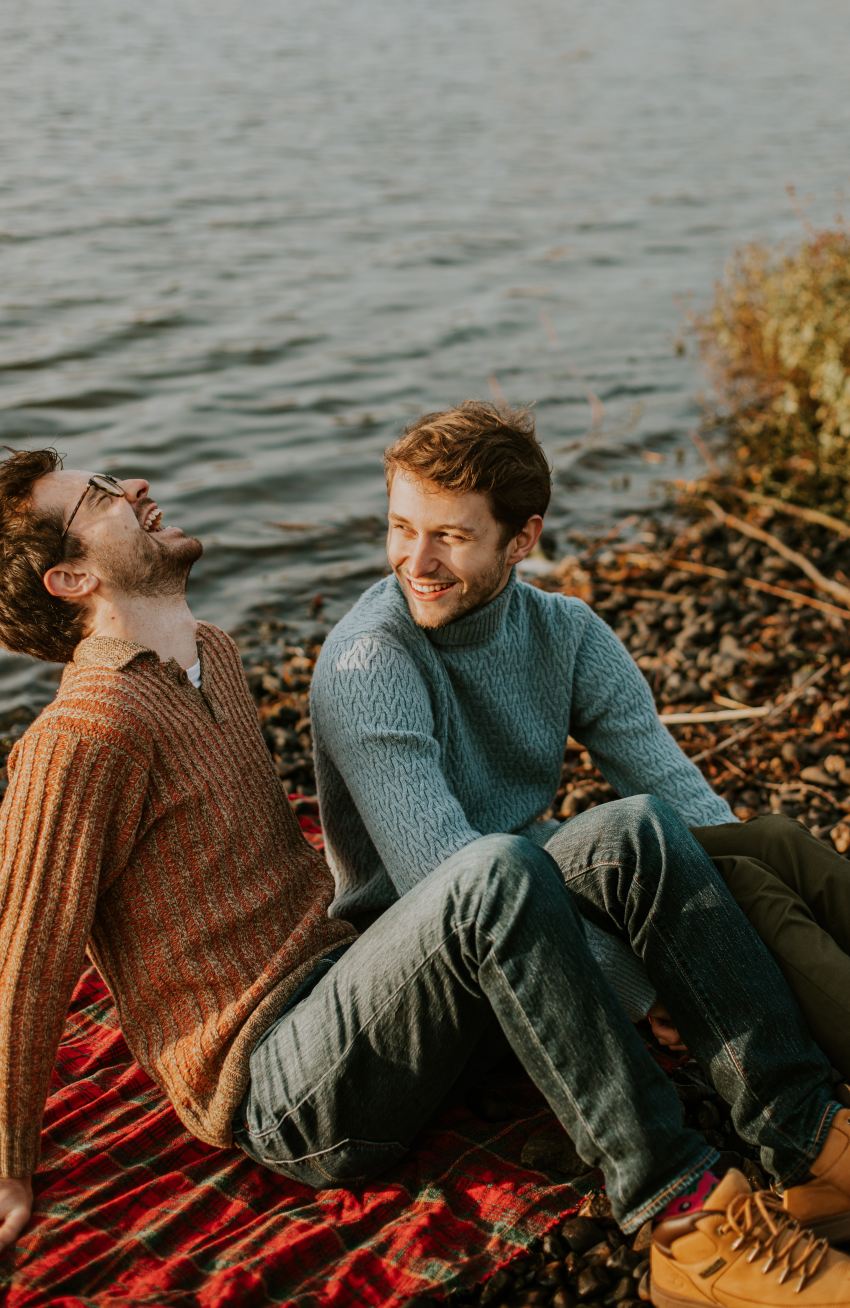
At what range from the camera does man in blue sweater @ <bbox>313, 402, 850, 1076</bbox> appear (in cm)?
351

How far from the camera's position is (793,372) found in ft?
33.3

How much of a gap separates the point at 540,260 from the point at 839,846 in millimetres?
12644

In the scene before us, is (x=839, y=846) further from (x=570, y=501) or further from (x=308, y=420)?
(x=308, y=420)

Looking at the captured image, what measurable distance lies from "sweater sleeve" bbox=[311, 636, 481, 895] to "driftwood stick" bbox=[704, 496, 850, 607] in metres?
4.40

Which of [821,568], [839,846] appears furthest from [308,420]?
[839,846]

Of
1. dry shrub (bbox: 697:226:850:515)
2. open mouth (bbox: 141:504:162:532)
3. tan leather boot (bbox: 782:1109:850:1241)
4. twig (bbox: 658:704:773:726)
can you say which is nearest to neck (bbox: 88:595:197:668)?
open mouth (bbox: 141:504:162:532)

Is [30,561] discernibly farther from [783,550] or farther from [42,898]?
[783,550]

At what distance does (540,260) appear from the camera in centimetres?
1656

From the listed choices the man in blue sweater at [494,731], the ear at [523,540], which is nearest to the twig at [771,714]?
the man in blue sweater at [494,731]

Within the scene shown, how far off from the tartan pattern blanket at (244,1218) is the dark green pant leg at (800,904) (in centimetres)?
78

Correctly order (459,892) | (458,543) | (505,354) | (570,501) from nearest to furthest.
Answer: (459,892)
(458,543)
(570,501)
(505,354)

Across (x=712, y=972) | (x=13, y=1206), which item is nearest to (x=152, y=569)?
(x=13, y=1206)

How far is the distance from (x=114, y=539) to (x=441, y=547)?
88 cm

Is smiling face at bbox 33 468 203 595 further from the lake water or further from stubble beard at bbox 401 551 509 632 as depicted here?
the lake water
